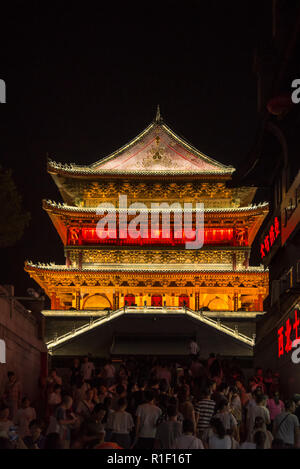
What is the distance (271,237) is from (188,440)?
64.1 ft

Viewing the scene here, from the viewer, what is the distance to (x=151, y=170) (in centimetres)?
4972

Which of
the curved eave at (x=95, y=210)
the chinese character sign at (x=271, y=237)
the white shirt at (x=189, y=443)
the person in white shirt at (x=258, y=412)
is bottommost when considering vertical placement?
the white shirt at (x=189, y=443)

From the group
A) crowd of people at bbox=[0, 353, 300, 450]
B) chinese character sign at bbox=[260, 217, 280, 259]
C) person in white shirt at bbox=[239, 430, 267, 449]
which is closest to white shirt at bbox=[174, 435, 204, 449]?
crowd of people at bbox=[0, 353, 300, 450]

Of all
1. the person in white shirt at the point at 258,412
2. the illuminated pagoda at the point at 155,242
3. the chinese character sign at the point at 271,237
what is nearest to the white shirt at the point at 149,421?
the person in white shirt at the point at 258,412

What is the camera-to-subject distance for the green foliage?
3362cm

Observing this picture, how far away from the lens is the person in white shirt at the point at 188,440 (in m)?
9.59

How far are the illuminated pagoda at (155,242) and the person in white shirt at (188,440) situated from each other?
36.6 metres

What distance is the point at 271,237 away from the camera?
2870 cm

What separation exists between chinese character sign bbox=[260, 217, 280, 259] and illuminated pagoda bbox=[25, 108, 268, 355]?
16622 mm

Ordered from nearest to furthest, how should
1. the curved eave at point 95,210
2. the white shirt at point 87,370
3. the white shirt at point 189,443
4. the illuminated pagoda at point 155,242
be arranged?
the white shirt at point 189,443, the white shirt at point 87,370, the illuminated pagoda at point 155,242, the curved eave at point 95,210

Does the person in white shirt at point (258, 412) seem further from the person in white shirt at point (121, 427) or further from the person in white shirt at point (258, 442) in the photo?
the person in white shirt at point (258, 442)

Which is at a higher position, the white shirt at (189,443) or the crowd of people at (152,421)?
the crowd of people at (152,421)
